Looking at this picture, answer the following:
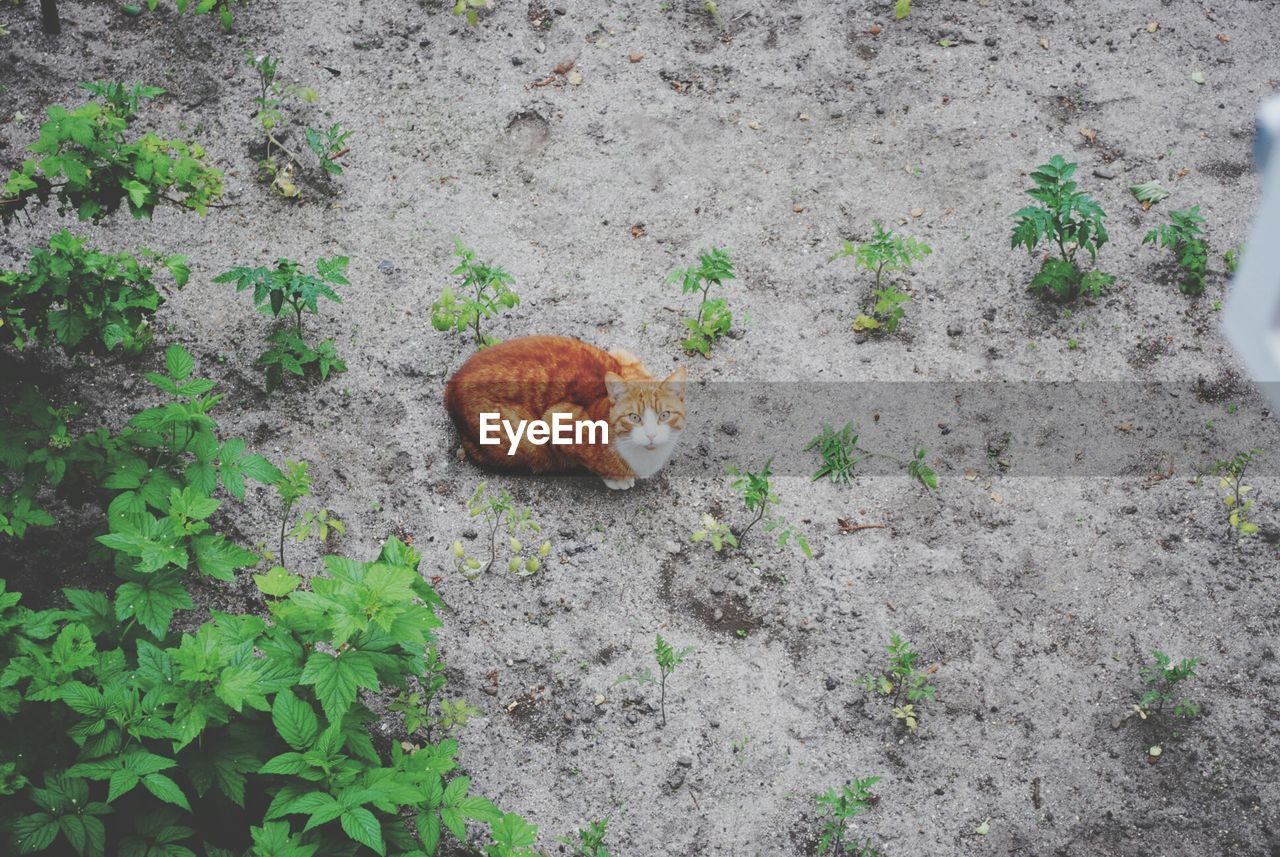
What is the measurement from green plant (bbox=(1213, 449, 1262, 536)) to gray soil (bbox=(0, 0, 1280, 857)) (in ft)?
0.16

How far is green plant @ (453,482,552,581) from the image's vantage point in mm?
3723

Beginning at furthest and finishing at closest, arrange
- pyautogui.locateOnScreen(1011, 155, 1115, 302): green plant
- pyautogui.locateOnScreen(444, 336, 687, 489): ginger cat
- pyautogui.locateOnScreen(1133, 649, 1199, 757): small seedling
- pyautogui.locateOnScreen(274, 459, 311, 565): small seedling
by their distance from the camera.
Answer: pyautogui.locateOnScreen(1011, 155, 1115, 302): green plant → pyautogui.locateOnScreen(444, 336, 687, 489): ginger cat → pyautogui.locateOnScreen(274, 459, 311, 565): small seedling → pyautogui.locateOnScreen(1133, 649, 1199, 757): small seedling

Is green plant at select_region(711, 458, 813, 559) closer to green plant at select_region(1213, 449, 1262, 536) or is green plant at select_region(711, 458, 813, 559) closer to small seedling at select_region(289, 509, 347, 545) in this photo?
small seedling at select_region(289, 509, 347, 545)

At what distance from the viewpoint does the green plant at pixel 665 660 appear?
3.32 metres

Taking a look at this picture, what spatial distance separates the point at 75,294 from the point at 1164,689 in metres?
4.09

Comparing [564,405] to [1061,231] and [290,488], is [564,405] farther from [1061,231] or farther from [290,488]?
[1061,231]

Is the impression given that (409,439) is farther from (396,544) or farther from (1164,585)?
(1164,585)

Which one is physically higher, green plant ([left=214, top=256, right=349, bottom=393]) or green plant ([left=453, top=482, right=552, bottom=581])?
green plant ([left=214, top=256, right=349, bottom=393])

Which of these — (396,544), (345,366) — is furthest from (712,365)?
(396,544)

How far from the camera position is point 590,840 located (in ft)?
9.95

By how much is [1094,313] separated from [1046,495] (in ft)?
3.40

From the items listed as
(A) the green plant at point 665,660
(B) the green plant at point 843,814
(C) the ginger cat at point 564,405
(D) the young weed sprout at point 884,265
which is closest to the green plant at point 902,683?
(B) the green plant at point 843,814

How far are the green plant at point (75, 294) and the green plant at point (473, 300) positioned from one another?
119 cm

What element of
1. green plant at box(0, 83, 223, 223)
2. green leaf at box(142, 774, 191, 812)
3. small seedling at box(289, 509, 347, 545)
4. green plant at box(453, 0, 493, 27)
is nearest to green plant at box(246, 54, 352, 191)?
green plant at box(453, 0, 493, 27)
